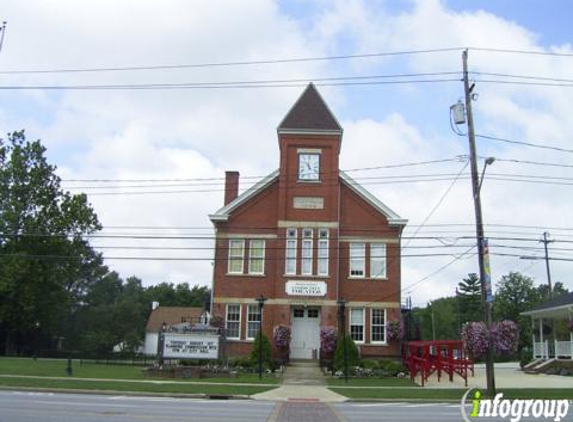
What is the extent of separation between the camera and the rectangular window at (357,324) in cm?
3631

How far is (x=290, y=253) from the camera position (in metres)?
36.8

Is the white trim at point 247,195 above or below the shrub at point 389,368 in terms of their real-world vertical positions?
above

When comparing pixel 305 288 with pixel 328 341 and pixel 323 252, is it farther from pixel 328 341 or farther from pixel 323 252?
pixel 328 341

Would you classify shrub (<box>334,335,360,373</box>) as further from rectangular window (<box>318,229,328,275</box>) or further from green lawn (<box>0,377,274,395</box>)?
green lawn (<box>0,377,274,395</box>)

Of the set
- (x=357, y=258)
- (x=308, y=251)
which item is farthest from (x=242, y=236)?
(x=357, y=258)

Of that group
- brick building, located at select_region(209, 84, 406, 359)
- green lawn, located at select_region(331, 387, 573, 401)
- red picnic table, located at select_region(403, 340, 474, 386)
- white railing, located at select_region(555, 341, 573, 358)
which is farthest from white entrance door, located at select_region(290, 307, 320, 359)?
white railing, located at select_region(555, 341, 573, 358)

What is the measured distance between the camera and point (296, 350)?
1431 inches

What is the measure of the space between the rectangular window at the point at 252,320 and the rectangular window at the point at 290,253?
2.80 m

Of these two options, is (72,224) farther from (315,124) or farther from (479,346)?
(479,346)

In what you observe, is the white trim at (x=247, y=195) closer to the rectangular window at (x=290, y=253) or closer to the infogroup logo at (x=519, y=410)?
the rectangular window at (x=290, y=253)

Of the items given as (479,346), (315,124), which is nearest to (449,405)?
(479,346)

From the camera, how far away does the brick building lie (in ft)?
119

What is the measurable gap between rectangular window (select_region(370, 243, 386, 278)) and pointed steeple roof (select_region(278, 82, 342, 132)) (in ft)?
23.3

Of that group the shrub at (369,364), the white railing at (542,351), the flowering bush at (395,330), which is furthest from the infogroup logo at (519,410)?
the white railing at (542,351)
